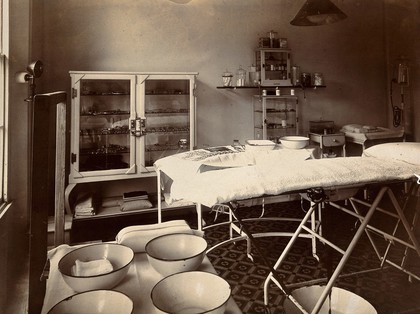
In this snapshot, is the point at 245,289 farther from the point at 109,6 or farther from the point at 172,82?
the point at 109,6

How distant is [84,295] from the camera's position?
39.9 inches

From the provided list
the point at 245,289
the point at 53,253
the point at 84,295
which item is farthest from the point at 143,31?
the point at 84,295

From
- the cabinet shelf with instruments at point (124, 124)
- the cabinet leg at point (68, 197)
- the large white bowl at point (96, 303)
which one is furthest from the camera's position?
the cabinet shelf with instruments at point (124, 124)

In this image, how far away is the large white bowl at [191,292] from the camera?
1.06 metres

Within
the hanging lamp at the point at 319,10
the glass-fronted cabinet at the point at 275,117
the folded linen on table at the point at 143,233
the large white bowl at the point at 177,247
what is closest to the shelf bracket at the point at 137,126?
the glass-fronted cabinet at the point at 275,117

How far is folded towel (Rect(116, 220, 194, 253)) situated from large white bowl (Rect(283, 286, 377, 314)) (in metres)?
1.06

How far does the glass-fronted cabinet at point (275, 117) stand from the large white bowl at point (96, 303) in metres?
4.44

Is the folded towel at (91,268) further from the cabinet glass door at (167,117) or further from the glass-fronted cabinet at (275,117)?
the glass-fronted cabinet at (275,117)

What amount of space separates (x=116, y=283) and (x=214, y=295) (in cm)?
31

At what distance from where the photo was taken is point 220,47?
17.2 ft

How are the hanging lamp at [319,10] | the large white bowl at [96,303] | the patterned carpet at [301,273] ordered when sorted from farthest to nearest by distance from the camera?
1. the hanging lamp at [319,10]
2. the patterned carpet at [301,273]
3. the large white bowl at [96,303]

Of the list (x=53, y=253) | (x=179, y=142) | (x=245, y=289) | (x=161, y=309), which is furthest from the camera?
(x=179, y=142)

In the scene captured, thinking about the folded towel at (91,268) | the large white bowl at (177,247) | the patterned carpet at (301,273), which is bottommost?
the patterned carpet at (301,273)

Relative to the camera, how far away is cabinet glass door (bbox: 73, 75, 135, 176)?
4.35 m
